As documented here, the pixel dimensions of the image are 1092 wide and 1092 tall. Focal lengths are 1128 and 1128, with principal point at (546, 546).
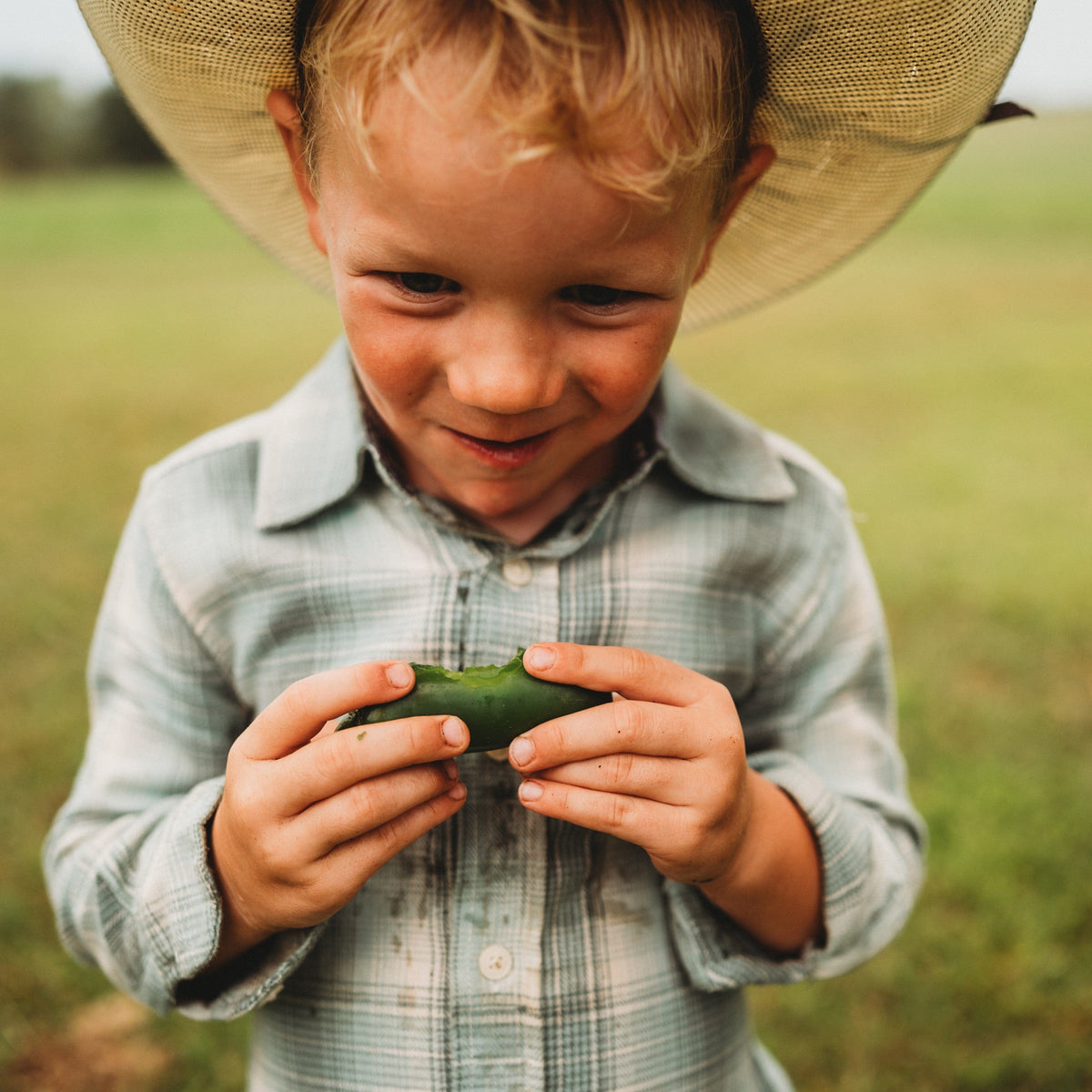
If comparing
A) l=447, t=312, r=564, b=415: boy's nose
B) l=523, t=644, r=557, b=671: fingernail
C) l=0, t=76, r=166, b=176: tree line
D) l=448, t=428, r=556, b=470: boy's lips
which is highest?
l=447, t=312, r=564, b=415: boy's nose

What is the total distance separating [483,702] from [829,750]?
71 cm

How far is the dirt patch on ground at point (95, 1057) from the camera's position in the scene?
2.58 metres

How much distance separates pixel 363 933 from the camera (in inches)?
60.9

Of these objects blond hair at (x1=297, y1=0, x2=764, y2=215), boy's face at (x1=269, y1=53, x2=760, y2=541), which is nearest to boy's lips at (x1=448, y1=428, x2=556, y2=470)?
boy's face at (x1=269, y1=53, x2=760, y2=541)

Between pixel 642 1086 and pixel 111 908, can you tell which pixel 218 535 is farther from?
pixel 642 1086

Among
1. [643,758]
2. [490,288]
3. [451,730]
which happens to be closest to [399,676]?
[451,730]

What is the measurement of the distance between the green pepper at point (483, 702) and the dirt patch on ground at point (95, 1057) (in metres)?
1.82

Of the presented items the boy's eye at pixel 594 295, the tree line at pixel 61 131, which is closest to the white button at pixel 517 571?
the boy's eye at pixel 594 295

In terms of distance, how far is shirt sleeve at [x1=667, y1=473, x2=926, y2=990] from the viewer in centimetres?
160

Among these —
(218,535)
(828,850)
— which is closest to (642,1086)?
(828,850)

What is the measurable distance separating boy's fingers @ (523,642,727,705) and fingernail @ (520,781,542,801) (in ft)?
0.42

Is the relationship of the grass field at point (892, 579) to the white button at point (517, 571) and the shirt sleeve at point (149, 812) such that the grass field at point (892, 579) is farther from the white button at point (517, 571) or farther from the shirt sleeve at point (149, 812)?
the white button at point (517, 571)

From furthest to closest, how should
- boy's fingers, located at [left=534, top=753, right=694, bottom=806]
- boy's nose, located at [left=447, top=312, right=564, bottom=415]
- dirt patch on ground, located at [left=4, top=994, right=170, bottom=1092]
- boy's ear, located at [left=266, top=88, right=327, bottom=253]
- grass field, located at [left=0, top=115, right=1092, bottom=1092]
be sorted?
grass field, located at [left=0, top=115, right=1092, bottom=1092]
dirt patch on ground, located at [left=4, top=994, right=170, bottom=1092]
boy's ear, located at [left=266, top=88, right=327, bottom=253]
boy's fingers, located at [left=534, top=753, right=694, bottom=806]
boy's nose, located at [left=447, top=312, right=564, bottom=415]

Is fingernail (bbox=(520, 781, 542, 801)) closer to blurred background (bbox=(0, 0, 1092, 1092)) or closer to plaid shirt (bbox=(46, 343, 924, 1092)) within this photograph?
plaid shirt (bbox=(46, 343, 924, 1092))
